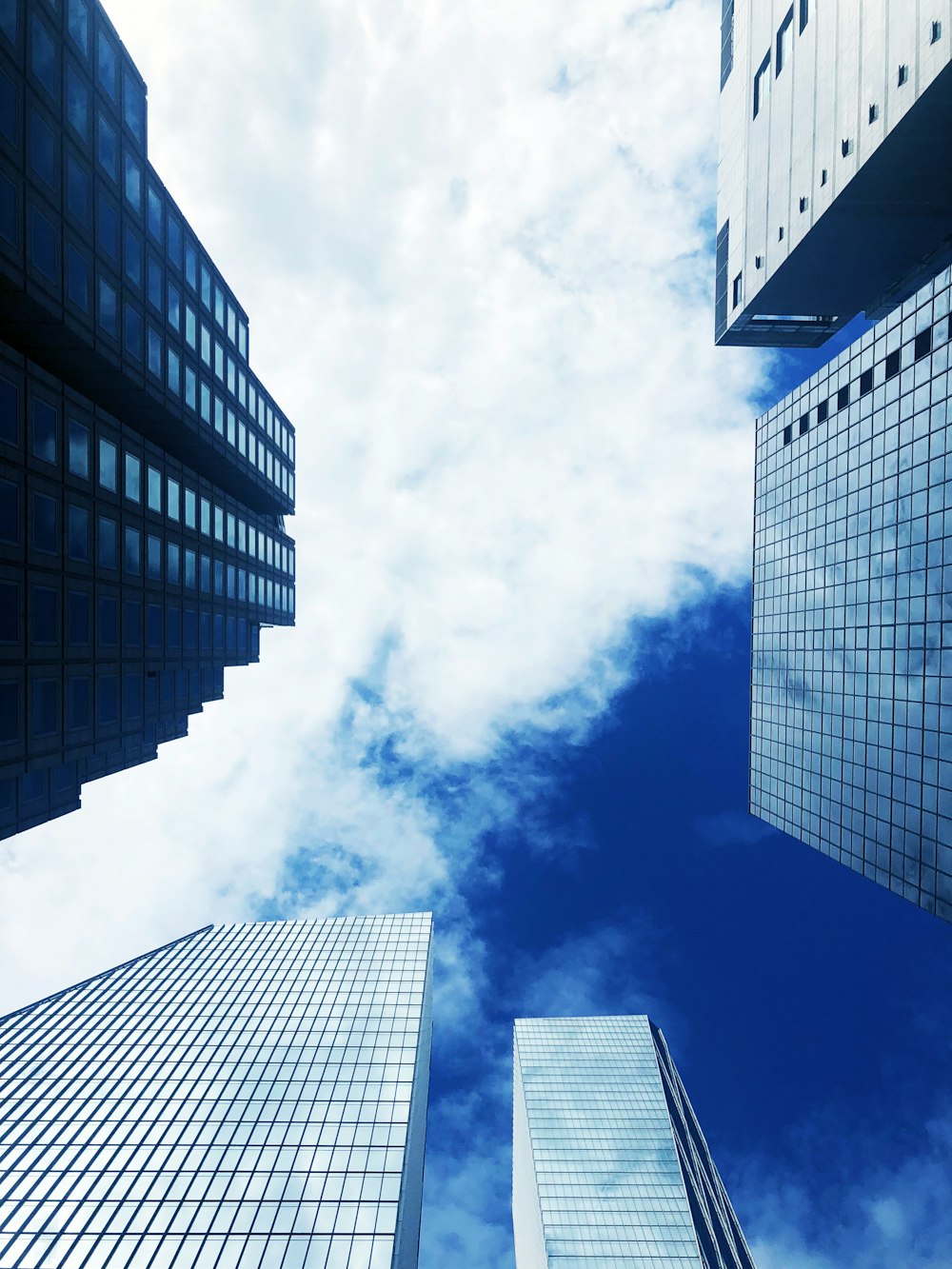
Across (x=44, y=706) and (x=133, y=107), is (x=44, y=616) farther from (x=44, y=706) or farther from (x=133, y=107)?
(x=133, y=107)

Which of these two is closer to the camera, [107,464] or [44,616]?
[44,616]

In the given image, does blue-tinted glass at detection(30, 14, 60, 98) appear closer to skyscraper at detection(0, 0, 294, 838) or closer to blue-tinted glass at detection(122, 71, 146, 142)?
skyscraper at detection(0, 0, 294, 838)

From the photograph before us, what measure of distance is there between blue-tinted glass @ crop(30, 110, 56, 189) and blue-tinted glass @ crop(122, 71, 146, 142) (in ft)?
28.9

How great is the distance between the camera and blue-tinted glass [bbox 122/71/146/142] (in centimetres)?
3344

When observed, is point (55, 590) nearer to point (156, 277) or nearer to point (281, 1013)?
point (156, 277)

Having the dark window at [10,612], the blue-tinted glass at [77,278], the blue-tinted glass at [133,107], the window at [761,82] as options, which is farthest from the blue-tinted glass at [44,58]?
the window at [761,82]

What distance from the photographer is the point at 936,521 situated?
37719 mm

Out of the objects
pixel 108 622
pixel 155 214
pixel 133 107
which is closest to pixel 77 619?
pixel 108 622

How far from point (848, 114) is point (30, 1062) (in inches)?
Result: 4861

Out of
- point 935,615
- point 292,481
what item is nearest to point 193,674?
point 292,481

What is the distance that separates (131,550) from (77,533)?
5.32m

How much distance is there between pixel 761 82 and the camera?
58.6 meters

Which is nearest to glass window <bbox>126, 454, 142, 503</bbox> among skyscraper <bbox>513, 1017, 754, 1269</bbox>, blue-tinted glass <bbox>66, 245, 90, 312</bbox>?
blue-tinted glass <bbox>66, 245, 90, 312</bbox>

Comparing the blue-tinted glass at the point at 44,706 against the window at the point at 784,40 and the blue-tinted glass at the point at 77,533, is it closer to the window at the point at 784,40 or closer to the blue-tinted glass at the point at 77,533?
the blue-tinted glass at the point at 77,533
